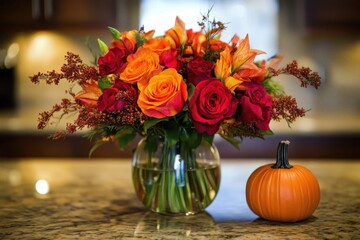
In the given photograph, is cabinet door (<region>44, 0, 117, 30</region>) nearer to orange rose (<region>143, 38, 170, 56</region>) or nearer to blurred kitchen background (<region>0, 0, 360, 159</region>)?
blurred kitchen background (<region>0, 0, 360, 159</region>)

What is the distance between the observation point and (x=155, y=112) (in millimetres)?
944

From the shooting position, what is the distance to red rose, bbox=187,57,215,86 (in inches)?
38.2

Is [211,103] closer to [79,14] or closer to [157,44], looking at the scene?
[157,44]

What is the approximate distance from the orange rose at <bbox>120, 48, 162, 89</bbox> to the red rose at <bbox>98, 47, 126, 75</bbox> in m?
0.03

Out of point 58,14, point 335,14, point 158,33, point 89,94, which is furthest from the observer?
point 158,33

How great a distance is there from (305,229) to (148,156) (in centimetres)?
38

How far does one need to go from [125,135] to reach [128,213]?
18 cm

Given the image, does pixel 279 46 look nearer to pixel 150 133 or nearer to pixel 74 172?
pixel 74 172

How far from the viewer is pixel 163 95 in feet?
3.06

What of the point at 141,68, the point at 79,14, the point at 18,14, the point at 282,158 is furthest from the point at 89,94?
the point at 18,14

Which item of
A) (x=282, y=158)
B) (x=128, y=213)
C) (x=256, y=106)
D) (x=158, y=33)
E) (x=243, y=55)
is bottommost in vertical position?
(x=128, y=213)

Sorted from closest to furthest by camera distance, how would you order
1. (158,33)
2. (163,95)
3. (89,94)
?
(163,95) → (89,94) → (158,33)

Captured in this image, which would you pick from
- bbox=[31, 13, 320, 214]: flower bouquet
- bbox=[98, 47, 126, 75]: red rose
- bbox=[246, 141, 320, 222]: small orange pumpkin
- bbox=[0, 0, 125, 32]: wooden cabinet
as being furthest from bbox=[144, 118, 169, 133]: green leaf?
bbox=[0, 0, 125, 32]: wooden cabinet

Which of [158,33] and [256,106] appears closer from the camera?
[256,106]
